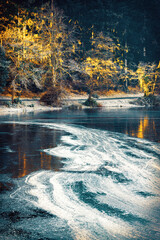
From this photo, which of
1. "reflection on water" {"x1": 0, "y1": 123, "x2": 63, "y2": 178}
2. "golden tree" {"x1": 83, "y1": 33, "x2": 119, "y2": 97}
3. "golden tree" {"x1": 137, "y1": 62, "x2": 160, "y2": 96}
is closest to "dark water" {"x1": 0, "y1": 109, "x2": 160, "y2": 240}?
"reflection on water" {"x1": 0, "y1": 123, "x2": 63, "y2": 178}

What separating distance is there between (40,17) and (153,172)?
134ft

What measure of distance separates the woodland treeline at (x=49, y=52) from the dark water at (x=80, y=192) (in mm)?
21916

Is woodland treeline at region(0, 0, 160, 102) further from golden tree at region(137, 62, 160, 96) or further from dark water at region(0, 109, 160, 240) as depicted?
dark water at region(0, 109, 160, 240)

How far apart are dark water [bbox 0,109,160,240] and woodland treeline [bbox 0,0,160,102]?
21.9 meters

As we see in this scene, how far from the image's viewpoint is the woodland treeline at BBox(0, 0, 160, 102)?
34406mm

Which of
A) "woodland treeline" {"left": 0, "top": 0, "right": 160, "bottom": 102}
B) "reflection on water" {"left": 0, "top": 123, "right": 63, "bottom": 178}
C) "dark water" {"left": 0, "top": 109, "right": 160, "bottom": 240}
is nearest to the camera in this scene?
"dark water" {"left": 0, "top": 109, "right": 160, "bottom": 240}

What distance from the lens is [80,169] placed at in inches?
271

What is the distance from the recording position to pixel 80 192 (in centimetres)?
517

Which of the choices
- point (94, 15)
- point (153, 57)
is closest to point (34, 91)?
point (94, 15)

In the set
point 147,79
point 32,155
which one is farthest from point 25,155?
point 147,79

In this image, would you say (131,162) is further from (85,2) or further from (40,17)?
(85,2)

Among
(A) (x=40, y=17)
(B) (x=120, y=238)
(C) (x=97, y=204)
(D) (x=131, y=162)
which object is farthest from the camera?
(A) (x=40, y=17)

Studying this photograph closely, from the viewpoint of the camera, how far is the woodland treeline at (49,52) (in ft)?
113

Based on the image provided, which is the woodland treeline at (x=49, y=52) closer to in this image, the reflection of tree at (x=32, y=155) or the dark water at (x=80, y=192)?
the reflection of tree at (x=32, y=155)
